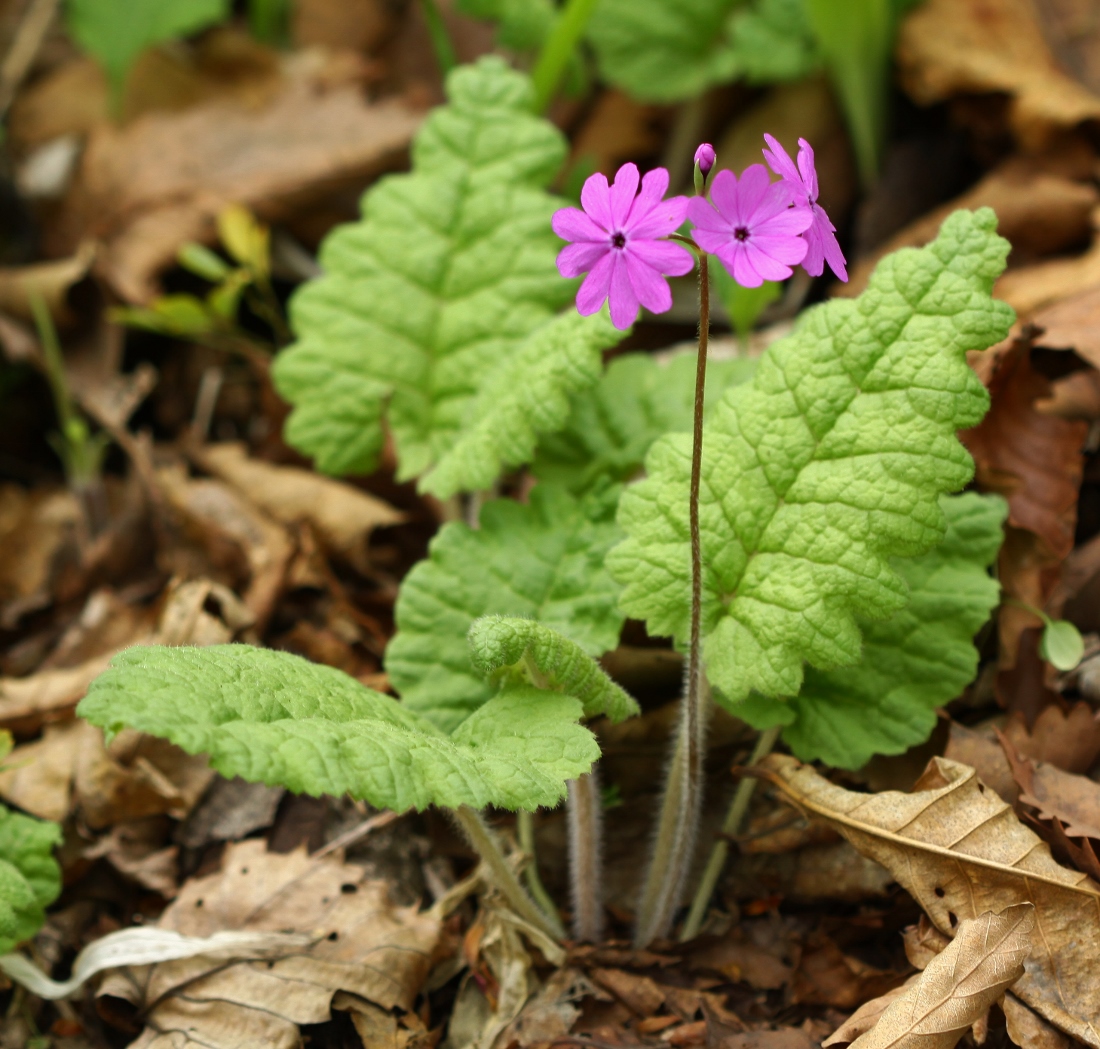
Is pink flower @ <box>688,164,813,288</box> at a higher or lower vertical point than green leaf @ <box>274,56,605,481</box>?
higher

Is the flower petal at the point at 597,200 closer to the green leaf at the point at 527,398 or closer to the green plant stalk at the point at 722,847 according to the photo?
the green leaf at the point at 527,398

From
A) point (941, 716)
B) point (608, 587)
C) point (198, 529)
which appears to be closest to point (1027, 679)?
point (941, 716)

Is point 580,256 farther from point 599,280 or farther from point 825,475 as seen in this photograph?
point 825,475

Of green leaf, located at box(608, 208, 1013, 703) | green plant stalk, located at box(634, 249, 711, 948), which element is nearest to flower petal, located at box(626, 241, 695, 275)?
green plant stalk, located at box(634, 249, 711, 948)

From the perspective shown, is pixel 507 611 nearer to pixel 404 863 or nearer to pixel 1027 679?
pixel 404 863

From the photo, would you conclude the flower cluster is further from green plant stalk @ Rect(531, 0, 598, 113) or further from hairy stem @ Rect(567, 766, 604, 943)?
green plant stalk @ Rect(531, 0, 598, 113)

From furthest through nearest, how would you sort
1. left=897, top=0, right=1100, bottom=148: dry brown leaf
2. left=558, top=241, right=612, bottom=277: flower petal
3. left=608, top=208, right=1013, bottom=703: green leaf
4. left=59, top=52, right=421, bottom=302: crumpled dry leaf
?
1. left=59, top=52, right=421, bottom=302: crumpled dry leaf
2. left=897, top=0, right=1100, bottom=148: dry brown leaf
3. left=608, top=208, right=1013, bottom=703: green leaf
4. left=558, top=241, right=612, bottom=277: flower petal

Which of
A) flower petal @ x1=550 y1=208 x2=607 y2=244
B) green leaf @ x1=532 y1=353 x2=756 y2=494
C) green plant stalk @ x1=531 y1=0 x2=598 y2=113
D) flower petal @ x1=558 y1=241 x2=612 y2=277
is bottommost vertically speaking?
green leaf @ x1=532 y1=353 x2=756 y2=494

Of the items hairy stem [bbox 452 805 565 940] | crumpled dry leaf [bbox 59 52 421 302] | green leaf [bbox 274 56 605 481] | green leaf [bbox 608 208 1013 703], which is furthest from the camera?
crumpled dry leaf [bbox 59 52 421 302]

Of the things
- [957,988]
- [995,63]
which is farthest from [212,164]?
[957,988]
